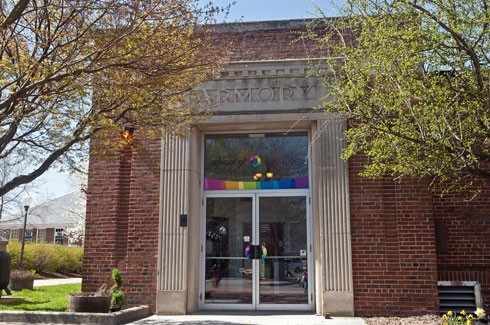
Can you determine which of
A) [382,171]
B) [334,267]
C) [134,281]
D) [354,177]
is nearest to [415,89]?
[382,171]

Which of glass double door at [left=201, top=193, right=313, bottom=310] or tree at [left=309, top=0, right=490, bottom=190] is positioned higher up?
tree at [left=309, top=0, right=490, bottom=190]

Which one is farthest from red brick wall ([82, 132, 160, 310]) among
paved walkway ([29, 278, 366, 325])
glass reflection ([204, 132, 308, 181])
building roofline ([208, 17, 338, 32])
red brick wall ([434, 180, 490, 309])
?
red brick wall ([434, 180, 490, 309])

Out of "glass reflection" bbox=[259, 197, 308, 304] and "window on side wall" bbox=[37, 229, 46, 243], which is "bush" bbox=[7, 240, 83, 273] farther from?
Result: "window on side wall" bbox=[37, 229, 46, 243]

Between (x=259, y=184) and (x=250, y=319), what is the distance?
2860 millimetres

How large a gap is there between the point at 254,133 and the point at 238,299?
3.50 m

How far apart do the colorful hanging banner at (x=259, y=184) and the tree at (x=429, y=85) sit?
299cm

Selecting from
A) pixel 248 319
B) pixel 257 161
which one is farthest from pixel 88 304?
pixel 257 161

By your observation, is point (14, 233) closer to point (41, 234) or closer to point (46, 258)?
point (41, 234)

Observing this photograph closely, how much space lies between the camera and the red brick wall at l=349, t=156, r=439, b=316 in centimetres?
927

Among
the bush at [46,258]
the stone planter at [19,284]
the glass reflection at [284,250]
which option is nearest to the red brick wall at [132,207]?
the glass reflection at [284,250]

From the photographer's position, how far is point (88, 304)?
8.51 meters

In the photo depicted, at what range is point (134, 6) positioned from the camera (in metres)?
6.68

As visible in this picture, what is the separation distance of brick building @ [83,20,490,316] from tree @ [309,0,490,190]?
2.39 metres

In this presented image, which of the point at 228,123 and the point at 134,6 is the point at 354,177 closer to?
the point at 228,123
